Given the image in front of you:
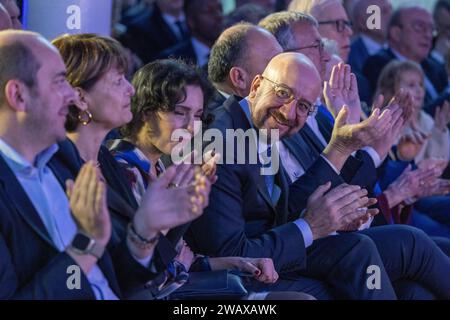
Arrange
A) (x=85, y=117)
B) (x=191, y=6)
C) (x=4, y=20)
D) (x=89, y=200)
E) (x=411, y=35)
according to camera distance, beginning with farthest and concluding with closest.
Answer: (x=411, y=35)
(x=191, y=6)
(x=4, y=20)
(x=85, y=117)
(x=89, y=200)

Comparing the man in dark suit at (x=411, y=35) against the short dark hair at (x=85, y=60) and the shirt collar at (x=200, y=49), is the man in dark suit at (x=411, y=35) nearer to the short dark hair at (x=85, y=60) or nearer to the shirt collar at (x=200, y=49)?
the shirt collar at (x=200, y=49)

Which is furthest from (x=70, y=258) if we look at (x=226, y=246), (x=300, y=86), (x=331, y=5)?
(x=331, y=5)

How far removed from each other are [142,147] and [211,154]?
14.2 inches

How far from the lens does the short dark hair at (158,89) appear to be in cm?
412

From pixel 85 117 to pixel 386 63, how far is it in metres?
4.61

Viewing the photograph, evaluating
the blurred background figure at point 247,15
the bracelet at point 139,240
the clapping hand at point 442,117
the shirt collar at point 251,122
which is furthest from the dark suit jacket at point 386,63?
the bracelet at point 139,240

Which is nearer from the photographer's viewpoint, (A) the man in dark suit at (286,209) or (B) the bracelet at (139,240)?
(B) the bracelet at (139,240)

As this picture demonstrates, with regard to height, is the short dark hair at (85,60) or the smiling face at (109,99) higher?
the short dark hair at (85,60)

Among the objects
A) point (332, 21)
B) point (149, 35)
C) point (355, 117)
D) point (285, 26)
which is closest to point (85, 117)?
point (355, 117)

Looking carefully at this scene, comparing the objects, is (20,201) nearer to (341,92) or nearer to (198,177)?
(198,177)

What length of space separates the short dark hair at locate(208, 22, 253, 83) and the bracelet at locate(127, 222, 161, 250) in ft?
5.15

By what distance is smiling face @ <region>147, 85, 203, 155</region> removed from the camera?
13.5 feet

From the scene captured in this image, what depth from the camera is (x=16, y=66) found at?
323 cm

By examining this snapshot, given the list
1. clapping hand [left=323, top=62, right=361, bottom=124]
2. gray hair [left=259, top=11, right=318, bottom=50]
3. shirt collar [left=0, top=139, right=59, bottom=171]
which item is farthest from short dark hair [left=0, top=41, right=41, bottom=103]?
gray hair [left=259, top=11, right=318, bottom=50]
